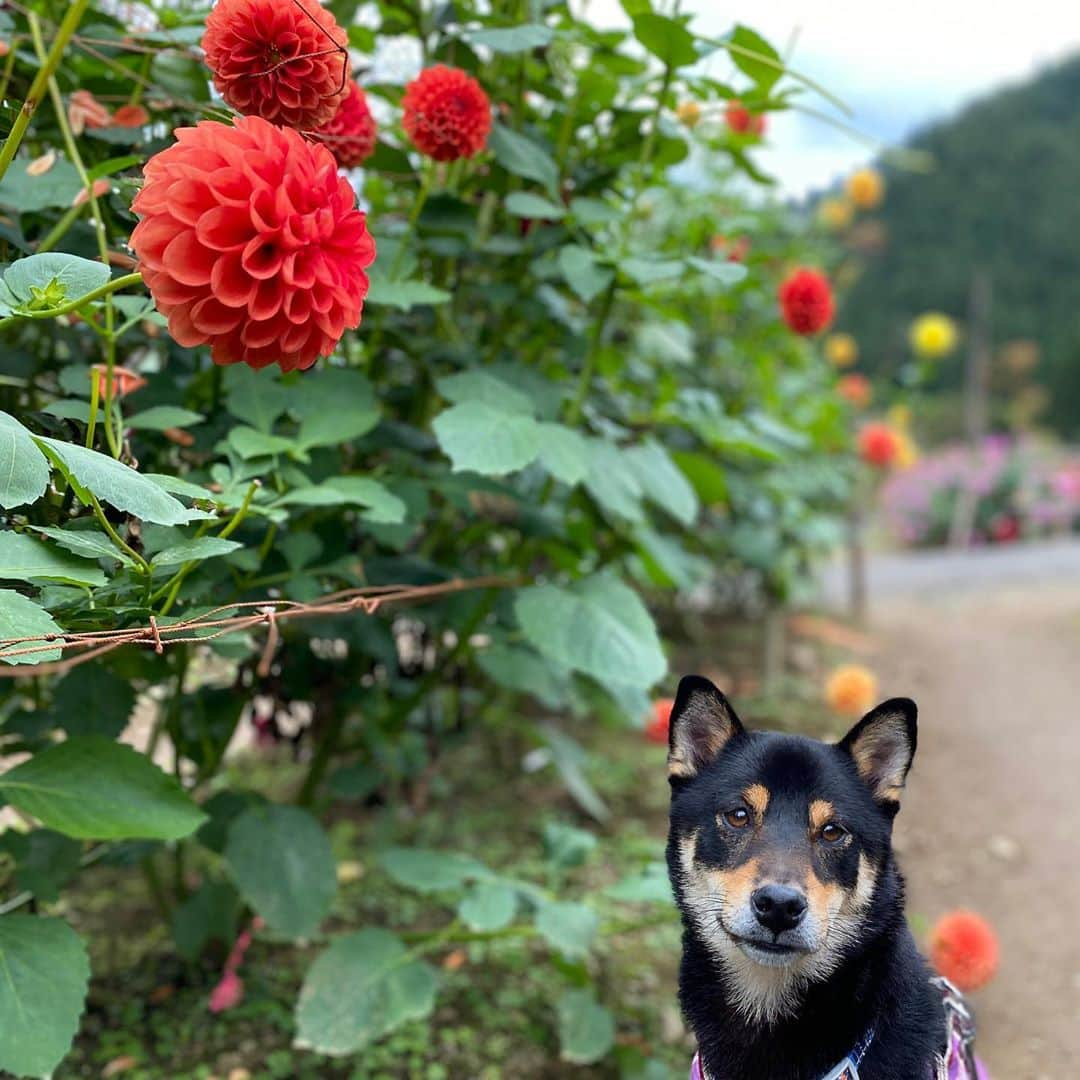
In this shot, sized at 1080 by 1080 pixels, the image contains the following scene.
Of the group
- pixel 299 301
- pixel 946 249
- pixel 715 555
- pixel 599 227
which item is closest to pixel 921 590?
pixel 715 555

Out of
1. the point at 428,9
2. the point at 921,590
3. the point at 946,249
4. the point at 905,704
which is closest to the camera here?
the point at 905,704

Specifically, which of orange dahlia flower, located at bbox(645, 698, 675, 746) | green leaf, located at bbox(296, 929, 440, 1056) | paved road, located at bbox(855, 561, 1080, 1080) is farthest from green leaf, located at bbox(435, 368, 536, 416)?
paved road, located at bbox(855, 561, 1080, 1080)

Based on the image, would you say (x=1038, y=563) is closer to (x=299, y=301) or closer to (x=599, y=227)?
(x=599, y=227)

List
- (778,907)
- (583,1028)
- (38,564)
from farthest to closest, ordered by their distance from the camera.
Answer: (583,1028), (778,907), (38,564)

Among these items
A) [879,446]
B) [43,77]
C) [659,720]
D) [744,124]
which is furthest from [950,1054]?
[879,446]

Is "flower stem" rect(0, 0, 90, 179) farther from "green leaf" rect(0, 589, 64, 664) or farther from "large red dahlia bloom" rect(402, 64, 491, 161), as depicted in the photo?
"large red dahlia bloom" rect(402, 64, 491, 161)

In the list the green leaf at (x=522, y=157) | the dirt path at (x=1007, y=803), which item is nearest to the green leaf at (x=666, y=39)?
the green leaf at (x=522, y=157)

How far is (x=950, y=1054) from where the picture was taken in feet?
5.22

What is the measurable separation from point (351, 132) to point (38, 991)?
4.63 feet

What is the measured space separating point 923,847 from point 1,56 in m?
3.73

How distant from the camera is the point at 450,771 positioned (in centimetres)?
405

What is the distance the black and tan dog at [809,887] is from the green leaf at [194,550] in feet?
2.22

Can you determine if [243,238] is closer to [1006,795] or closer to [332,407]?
[332,407]

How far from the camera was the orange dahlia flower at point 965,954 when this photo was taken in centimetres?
248
